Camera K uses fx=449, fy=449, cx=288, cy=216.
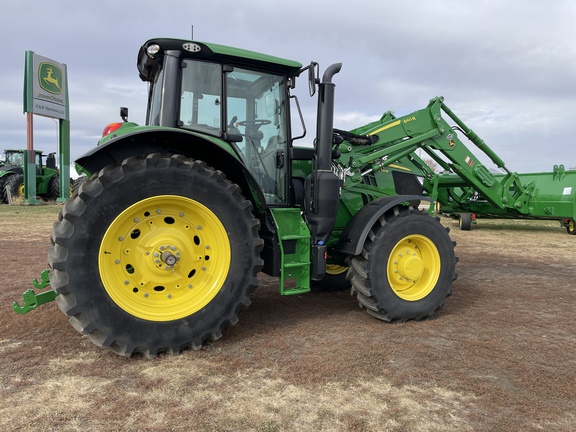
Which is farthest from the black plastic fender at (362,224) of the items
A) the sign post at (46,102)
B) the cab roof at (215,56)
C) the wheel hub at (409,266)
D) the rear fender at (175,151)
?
the sign post at (46,102)

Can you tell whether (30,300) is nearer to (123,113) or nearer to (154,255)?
(154,255)

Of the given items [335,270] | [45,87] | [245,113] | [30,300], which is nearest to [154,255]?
[30,300]

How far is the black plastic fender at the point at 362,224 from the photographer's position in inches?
169

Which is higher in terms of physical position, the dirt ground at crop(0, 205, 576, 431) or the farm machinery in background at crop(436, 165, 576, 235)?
the farm machinery in background at crop(436, 165, 576, 235)

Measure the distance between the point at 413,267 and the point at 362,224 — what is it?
68cm

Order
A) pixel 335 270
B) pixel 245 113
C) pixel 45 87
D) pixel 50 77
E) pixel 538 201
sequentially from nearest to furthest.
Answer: pixel 245 113, pixel 335 270, pixel 538 201, pixel 45 87, pixel 50 77

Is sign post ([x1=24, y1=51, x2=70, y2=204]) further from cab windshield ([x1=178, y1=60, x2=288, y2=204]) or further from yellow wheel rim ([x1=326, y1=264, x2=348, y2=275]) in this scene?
cab windshield ([x1=178, y1=60, x2=288, y2=204])

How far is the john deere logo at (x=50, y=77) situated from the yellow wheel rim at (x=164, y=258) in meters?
21.1

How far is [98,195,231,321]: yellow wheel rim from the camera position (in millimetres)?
3387

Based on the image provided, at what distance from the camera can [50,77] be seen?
21391 millimetres

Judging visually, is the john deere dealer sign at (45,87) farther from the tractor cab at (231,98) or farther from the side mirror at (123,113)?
the tractor cab at (231,98)

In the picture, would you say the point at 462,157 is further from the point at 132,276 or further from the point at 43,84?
the point at 43,84

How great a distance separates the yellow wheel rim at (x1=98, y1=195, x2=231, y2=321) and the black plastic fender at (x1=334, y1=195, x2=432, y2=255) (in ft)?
4.35

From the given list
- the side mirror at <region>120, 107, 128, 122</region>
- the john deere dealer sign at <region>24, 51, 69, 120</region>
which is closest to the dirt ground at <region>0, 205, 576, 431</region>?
the side mirror at <region>120, 107, 128, 122</region>
